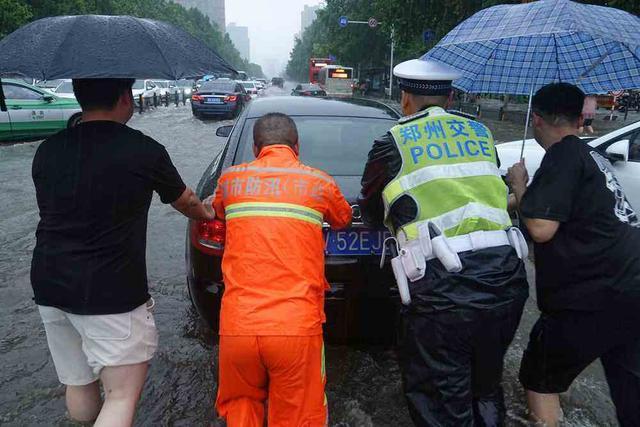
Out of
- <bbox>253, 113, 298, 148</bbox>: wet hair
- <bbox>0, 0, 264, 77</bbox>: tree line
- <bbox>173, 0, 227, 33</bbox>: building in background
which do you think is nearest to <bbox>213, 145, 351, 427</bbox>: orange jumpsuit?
<bbox>253, 113, 298, 148</bbox>: wet hair

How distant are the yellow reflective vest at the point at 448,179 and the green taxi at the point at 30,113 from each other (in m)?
11.3

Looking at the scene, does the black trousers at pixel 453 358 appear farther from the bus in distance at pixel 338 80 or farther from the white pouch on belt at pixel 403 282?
the bus in distance at pixel 338 80

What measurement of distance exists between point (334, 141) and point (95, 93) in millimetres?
2045

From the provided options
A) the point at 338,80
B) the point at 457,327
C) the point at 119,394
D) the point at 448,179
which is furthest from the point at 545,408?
the point at 338,80

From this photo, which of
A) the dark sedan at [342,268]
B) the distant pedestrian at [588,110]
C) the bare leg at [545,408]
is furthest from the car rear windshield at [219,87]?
the bare leg at [545,408]

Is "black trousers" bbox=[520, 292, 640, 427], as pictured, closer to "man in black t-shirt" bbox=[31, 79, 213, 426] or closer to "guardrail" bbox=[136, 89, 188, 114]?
"man in black t-shirt" bbox=[31, 79, 213, 426]

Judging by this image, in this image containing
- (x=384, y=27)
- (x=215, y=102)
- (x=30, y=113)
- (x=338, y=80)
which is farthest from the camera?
(x=338, y=80)

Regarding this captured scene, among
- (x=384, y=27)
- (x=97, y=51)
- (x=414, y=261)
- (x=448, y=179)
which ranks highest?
(x=384, y=27)

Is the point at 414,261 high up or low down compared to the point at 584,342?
up

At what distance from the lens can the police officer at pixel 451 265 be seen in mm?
2008

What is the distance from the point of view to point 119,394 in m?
2.11

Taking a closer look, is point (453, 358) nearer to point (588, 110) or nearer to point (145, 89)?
point (588, 110)

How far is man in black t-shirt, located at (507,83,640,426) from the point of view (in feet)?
6.98

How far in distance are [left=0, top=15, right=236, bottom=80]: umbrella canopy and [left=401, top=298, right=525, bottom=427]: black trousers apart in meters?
1.46
